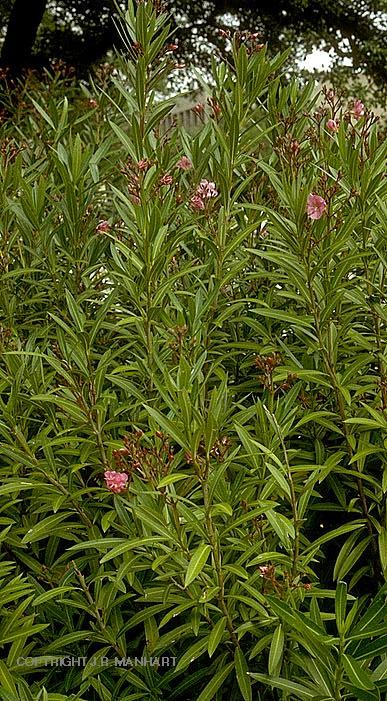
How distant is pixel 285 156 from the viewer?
1.67 m

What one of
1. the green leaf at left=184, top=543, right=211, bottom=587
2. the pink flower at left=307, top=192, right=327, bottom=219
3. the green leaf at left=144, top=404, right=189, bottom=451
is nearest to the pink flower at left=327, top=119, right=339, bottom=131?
the pink flower at left=307, top=192, right=327, bottom=219

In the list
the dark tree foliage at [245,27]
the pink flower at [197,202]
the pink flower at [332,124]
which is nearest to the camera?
the pink flower at [197,202]

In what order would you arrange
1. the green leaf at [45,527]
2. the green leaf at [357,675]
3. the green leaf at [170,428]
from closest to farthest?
1. the green leaf at [357,675]
2. the green leaf at [170,428]
3. the green leaf at [45,527]

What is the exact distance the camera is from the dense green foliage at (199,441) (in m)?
1.30

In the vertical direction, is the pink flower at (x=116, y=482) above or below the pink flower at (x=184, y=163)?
below

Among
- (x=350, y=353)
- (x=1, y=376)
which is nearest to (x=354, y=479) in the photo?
(x=350, y=353)

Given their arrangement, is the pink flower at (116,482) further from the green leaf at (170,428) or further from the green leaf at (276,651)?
the green leaf at (276,651)

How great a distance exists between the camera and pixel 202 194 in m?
1.91

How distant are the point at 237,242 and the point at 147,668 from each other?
0.81 m

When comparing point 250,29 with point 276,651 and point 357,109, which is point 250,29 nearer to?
point 357,109

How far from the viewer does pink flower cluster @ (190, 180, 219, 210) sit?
1.90 m

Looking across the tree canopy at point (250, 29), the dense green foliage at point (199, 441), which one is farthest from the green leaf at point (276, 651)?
the tree canopy at point (250, 29)

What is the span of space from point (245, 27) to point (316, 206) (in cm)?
669

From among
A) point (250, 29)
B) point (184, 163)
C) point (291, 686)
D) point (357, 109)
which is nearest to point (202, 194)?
point (184, 163)
